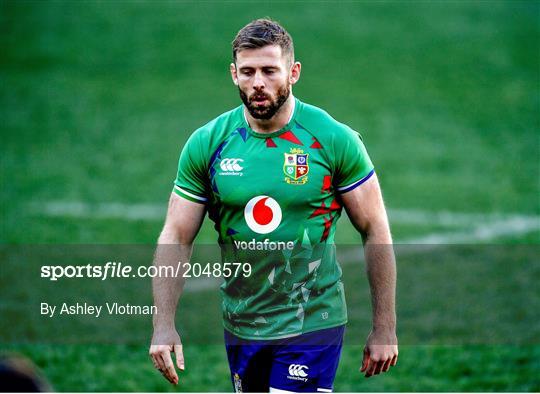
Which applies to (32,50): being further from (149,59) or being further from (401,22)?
(401,22)

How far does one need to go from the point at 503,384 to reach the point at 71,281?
6.56 m

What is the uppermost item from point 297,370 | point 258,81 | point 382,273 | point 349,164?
point 258,81

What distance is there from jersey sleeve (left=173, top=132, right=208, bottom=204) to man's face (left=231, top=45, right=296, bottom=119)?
469 millimetres

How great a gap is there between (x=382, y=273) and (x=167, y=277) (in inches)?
55.1

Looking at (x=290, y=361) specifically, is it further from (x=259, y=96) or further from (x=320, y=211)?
(x=259, y=96)

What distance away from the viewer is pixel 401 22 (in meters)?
34.8

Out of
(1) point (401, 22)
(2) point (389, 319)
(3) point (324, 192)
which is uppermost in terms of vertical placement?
(1) point (401, 22)

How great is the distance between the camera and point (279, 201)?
6125mm

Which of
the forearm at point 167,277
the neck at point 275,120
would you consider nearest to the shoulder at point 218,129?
the neck at point 275,120

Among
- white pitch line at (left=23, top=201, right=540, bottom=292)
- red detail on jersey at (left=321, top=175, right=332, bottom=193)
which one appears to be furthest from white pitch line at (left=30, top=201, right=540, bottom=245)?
red detail on jersey at (left=321, top=175, right=332, bottom=193)

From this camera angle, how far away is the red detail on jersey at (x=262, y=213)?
610cm

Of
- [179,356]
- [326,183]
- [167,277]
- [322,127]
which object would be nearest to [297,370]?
[179,356]

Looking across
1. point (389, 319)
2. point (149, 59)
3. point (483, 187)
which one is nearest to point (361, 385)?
point (389, 319)

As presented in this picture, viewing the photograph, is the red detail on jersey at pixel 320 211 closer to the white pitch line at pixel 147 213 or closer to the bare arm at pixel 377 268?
the bare arm at pixel 377 268
